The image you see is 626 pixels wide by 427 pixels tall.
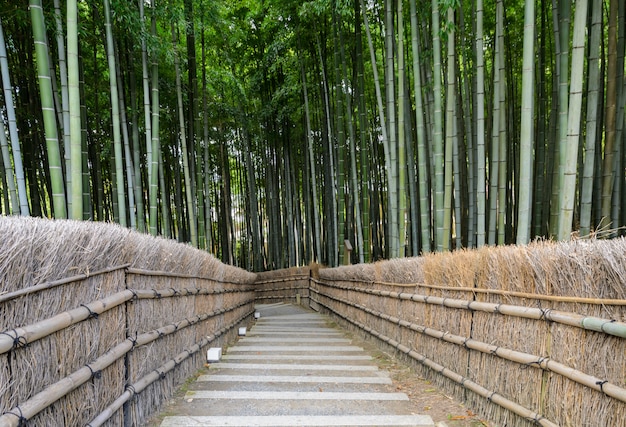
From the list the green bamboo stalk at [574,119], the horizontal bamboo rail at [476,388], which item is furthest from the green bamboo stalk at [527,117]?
the horizontal bamboo rail at [476,388]

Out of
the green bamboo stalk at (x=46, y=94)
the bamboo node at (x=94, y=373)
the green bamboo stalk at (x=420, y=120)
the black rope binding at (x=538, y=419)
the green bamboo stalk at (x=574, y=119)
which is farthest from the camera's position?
the green bamboo stalk at (x=420, y=120)

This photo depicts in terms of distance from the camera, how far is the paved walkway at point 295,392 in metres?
→ 2.16

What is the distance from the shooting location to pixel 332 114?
7.43 meters

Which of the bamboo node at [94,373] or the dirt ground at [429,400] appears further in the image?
the dirt ground at [429,400]

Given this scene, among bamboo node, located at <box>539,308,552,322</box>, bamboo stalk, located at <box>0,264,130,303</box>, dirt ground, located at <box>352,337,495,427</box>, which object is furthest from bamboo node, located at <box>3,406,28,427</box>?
bamboo node, located at <box>539,308,552,322</box>

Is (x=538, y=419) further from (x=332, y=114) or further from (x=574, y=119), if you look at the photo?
(x=332, y=114)

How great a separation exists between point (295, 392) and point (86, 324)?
1.37 m

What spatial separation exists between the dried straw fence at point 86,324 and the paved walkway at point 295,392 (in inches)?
10.7

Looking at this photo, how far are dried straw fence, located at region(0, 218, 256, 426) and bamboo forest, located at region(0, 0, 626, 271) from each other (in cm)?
90

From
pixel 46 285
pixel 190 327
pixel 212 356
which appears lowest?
pixel 212 356

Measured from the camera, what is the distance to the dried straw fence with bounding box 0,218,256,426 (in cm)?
123

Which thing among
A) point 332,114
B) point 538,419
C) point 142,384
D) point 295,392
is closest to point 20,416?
point 142,384

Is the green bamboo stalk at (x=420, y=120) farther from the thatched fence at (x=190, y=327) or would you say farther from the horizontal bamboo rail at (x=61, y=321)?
the horizontal bamboo rail at (x=61, y=321)

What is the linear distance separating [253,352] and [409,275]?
1677 mm
